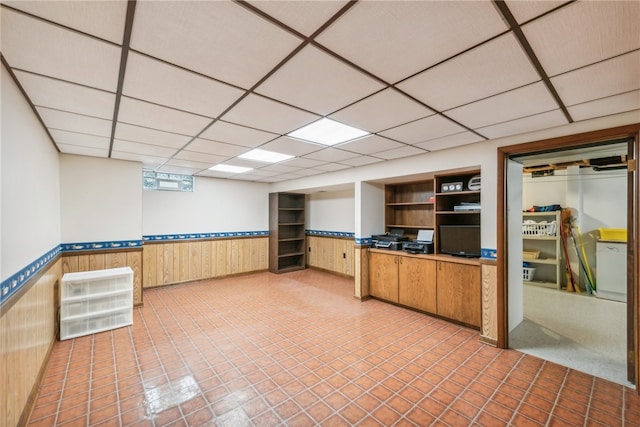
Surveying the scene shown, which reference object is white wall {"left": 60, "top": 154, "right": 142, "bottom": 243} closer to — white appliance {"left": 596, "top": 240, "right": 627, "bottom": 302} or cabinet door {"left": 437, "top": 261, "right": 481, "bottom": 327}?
cabinet door {"left": 437, "top": 261, "right": 481, "bottom": 327}

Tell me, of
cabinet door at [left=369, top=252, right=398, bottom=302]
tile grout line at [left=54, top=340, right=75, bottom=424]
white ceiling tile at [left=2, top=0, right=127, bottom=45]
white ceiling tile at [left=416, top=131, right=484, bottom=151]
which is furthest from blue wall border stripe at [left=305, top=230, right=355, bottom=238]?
white ceiling tile at [left=2, top=0, right=127, bottom=45]

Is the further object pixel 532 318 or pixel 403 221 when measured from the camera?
pixel 403 221

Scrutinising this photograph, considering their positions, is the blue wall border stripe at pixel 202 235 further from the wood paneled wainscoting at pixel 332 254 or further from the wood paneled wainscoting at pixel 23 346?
the wood paneled wainscoting at pixel 23 346

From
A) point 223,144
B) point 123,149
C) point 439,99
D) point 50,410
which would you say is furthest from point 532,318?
point 123,149

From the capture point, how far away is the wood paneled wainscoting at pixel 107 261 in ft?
12.4

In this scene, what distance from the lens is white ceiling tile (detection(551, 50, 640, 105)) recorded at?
1.52 metres

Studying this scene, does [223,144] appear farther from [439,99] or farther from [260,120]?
[439,99]

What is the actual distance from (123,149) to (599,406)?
218 inches

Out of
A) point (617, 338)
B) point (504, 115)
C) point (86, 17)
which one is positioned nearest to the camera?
point (86, 17)

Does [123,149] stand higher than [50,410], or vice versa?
[123,149]

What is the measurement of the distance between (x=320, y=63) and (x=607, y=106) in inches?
93.8

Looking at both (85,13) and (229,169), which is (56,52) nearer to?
(85,13)

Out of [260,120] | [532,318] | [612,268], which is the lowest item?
[532,318]

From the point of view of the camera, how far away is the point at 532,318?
3.80 meters
